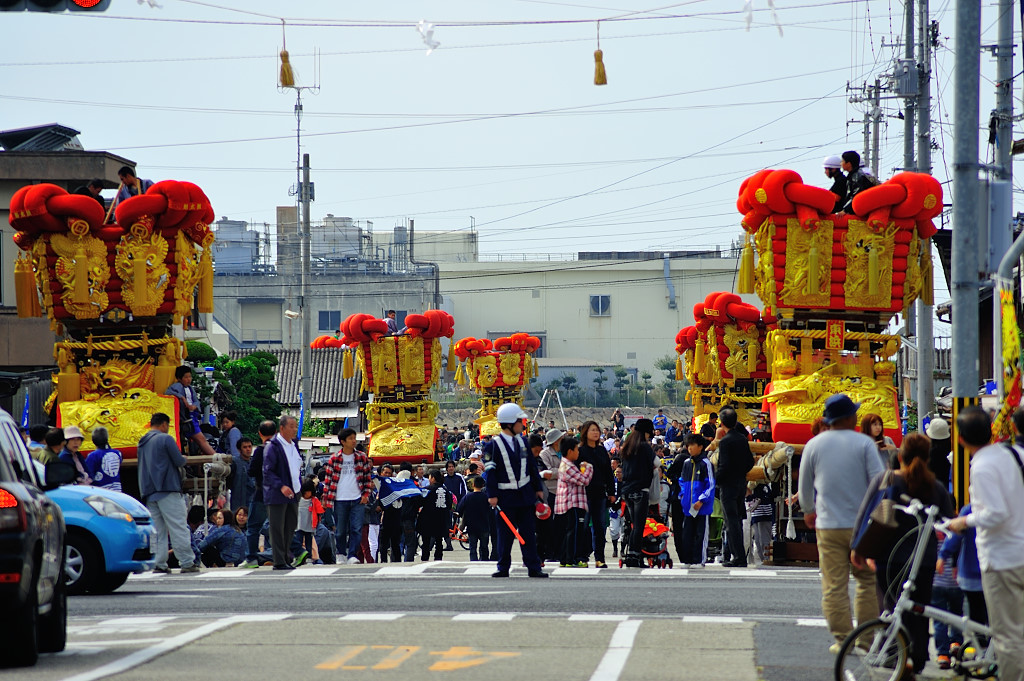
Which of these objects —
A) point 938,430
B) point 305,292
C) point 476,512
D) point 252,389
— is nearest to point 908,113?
point 476,512

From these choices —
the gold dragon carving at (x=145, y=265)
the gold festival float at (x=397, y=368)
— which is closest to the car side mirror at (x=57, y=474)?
the gold dragon carving at (x=145, y=265)

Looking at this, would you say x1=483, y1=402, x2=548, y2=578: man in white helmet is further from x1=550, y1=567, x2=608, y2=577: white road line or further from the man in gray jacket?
the man in gray jacket

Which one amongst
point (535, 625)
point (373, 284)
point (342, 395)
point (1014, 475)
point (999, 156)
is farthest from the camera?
point (373, 284)

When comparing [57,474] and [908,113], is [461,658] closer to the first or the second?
[57,474]

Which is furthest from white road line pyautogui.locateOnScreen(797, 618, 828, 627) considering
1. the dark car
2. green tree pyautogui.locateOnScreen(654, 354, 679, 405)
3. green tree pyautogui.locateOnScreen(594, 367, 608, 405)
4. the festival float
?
green tree pyautogui.locateOnScreen(654, 354, 679, 405)

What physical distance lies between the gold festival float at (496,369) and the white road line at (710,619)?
97.9ft

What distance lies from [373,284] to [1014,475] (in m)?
64.6

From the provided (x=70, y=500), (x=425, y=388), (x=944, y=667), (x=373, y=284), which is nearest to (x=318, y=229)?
(x=373, y=284)

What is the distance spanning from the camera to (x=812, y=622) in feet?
35.7

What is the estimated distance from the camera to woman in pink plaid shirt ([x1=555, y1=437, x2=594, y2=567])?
16.4 metres

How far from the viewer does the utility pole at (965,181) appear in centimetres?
1059

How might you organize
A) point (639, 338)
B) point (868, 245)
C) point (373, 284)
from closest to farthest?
point (868, 245), point (373, 284), point (639, 338)

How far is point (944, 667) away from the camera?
8.78 m

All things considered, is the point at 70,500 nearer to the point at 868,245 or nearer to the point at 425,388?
the point at 868,245
